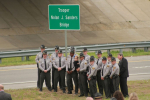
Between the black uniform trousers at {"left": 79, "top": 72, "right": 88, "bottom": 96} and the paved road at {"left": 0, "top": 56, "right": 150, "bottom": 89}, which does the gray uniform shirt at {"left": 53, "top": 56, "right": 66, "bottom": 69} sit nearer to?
the black uniform trousers at {"left": 79, "top": 72, "right": 88, "bottom": 96}

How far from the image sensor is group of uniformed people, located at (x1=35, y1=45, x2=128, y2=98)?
1393 cm

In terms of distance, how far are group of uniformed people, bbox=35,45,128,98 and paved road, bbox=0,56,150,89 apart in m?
1.94

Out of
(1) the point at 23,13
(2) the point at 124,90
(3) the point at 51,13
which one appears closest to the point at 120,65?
(2) the point at 124,90

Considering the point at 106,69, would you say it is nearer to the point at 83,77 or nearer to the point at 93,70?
the point at 93,70

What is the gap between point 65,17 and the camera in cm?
1516

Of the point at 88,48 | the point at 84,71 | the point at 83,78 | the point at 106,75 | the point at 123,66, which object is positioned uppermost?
the point at 88,48

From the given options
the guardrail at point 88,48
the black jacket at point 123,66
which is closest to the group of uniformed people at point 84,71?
the black jacket at point 123,66

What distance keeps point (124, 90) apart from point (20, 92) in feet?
14.5

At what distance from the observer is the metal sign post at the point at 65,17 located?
596 inches

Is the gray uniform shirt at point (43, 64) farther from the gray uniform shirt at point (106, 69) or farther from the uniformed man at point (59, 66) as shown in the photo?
the gray uniform shirt at point (106, 69)

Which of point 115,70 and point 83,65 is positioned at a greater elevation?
point 83,65

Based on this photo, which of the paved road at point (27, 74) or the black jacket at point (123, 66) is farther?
the paved road at point (27, 74)

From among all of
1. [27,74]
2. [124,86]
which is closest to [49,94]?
[124,86]

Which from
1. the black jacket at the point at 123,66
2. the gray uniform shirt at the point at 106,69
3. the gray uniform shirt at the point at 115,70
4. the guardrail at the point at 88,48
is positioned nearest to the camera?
the gray uniform shirt at the point at 115,70
